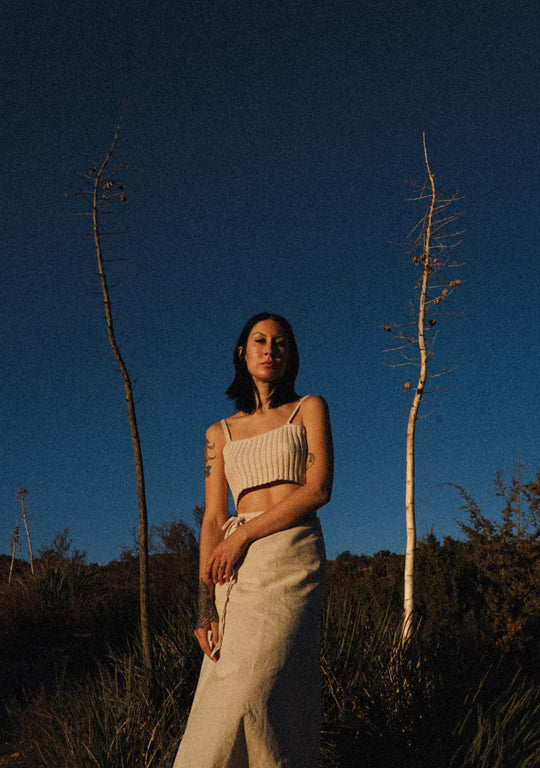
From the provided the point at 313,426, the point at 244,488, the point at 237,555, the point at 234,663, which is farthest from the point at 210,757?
the point at 313,426

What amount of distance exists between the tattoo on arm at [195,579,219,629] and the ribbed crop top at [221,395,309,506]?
16.7 inches

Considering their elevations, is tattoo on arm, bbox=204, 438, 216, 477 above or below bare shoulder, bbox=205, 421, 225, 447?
below

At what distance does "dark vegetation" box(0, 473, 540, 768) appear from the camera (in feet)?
14.5

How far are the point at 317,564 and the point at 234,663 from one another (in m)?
0.51

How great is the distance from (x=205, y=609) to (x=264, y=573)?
406 mm

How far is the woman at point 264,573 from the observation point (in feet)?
7.95

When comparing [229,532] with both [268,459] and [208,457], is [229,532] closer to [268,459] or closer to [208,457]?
[268,459]

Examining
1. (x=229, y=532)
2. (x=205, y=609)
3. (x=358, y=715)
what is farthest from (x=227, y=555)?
(x=358, y=715)

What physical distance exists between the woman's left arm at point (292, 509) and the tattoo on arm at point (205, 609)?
8 cm

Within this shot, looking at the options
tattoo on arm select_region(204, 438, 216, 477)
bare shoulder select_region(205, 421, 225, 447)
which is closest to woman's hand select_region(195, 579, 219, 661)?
tattoo on arm select_region(204, 438, 216, 477)

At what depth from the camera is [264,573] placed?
2.65m

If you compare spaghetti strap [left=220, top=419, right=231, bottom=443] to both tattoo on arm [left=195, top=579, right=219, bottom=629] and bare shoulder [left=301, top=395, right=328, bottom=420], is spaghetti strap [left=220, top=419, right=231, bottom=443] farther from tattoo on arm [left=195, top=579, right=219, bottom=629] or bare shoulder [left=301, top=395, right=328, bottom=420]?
tattoo on arm [left=195, top=579, right=219, bottom=629]

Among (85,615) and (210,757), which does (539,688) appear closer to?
(210,757)

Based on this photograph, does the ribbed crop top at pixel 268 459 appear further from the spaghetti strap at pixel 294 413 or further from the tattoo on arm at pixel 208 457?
the tattoo on arm at pixel 208 457
